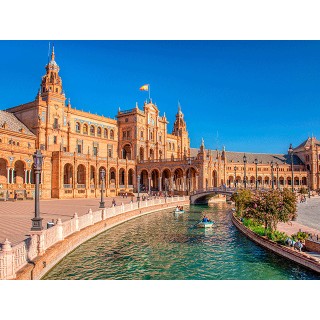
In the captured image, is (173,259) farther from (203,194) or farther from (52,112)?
(52,112)

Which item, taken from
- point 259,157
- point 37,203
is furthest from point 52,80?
point 259,157

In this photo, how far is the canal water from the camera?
47.3 ft

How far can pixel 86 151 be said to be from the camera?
6394 cm

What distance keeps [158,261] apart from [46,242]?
585cm

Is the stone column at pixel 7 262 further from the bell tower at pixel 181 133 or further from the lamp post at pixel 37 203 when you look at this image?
the bell tower at pixel 181 133

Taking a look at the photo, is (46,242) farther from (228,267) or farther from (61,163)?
(61,163)

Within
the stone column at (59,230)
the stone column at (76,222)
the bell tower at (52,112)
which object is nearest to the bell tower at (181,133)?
the bell tower at (52,112)

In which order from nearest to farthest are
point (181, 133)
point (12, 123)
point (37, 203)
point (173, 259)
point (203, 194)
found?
point (37, 203) < point (173, 259) < point (12, 123) < point (203, 194) < point (181, 133)

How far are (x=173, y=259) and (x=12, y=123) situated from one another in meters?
44.8

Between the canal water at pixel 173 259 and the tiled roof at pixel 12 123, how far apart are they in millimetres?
34466

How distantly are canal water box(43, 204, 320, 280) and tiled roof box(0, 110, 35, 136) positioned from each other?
1357 inches

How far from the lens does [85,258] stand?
656 inches

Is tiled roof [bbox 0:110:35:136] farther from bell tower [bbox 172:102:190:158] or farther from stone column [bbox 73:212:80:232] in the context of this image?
bell tower [bbox 172:102:190:158]

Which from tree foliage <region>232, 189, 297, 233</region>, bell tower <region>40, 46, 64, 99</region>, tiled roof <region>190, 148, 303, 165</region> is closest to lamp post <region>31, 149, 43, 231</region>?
tree foliage <region>232, 189, 297, 233</region>
